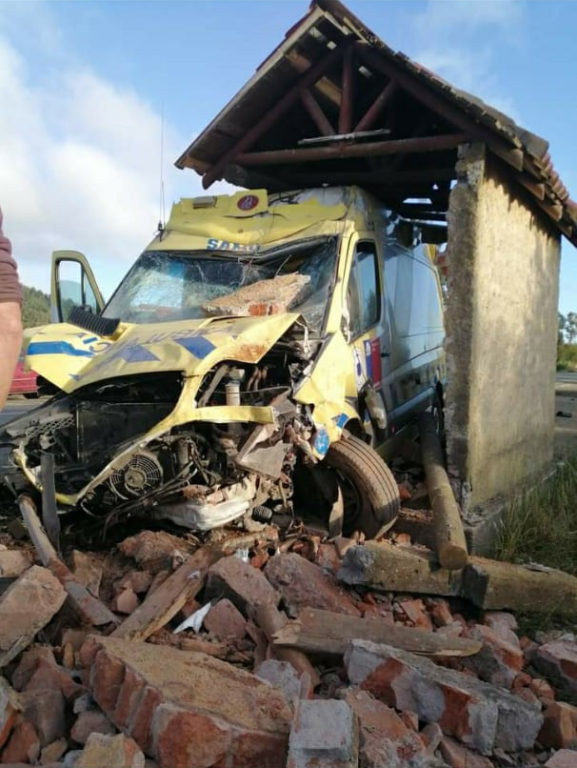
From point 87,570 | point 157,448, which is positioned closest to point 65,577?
point 87,570

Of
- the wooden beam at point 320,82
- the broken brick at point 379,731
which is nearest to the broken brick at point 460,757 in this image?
the broken brick at point 379,731

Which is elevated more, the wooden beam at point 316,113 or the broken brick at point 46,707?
the wooden beam at point 316,113

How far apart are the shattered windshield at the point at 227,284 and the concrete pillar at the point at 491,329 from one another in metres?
1.01

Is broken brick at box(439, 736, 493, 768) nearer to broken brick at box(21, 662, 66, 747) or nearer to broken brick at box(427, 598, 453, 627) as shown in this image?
broken brick at box(427, 598, 453, 627)

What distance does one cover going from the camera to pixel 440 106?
4.81m

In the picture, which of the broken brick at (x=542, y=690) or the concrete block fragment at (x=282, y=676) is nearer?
the concrete block fragment at (x=282, y=676)

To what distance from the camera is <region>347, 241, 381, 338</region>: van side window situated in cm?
491

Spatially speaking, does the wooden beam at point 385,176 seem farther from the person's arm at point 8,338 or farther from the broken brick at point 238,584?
the person's arm at point 8,338

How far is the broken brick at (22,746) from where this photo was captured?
6.84 ft

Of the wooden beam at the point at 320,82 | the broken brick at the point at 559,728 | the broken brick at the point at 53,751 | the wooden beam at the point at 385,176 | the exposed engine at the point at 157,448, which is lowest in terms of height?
the broken brick at the point at 559,728

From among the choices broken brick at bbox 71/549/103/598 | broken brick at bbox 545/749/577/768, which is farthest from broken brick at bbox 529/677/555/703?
broken brick at bbox 71/549/103/598

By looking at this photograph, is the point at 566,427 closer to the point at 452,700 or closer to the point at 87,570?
the point at 452,700

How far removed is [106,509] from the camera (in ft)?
11.7

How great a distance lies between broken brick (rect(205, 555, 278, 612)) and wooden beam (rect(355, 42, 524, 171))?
335cm
